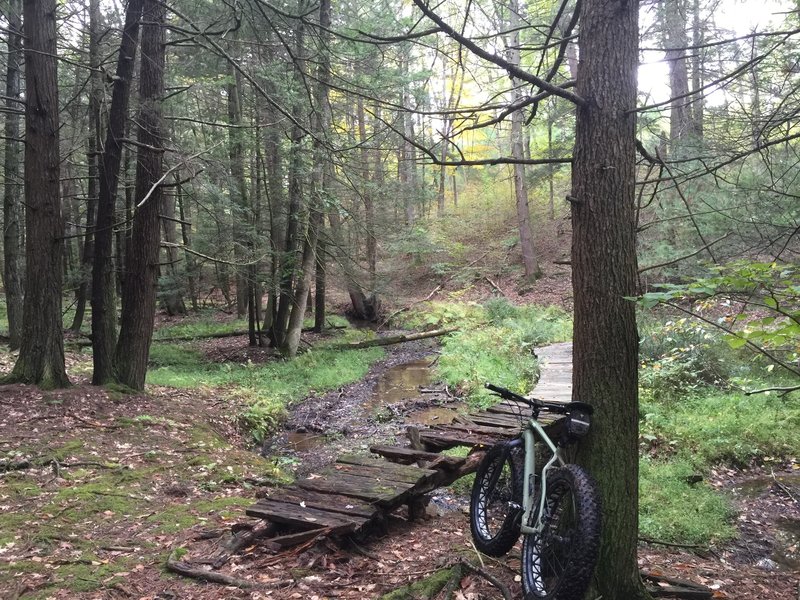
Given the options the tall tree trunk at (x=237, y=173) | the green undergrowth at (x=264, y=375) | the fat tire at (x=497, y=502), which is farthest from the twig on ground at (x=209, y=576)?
the tall tree trunk at (x=237, y=173)

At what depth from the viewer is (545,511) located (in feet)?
11.1

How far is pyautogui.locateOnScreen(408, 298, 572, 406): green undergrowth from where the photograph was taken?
474 inches

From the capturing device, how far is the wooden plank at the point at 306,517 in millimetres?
4297

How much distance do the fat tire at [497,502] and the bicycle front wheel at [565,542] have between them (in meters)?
0.28

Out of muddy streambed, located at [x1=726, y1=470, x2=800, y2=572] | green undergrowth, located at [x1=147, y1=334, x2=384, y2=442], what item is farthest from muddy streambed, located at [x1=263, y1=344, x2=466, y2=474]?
muddy streambed, located at [x1=726, y1=470, x2=800, y2=572]

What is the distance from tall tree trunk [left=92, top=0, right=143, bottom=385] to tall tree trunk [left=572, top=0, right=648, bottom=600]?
7.64 m

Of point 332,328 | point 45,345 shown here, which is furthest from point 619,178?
point 332,328

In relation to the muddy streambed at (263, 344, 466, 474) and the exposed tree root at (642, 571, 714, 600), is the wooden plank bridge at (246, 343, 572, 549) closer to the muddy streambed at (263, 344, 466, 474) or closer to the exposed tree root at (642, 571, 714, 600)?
the exposed tree root at (642, 571, 714, 600)

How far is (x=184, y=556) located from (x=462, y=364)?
10.2 m

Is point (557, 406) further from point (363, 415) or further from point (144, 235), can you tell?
point (144, 235)

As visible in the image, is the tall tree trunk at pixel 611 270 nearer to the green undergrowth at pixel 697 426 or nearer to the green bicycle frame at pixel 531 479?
the green bicycle frame at pixel 531 479

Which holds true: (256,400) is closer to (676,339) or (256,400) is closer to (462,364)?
(462,364)

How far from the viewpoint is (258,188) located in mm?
14250

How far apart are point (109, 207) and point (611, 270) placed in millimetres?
8471
